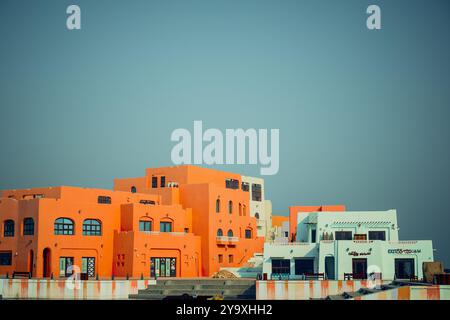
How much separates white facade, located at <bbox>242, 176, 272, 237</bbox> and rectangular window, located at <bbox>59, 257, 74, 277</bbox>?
92.7ft

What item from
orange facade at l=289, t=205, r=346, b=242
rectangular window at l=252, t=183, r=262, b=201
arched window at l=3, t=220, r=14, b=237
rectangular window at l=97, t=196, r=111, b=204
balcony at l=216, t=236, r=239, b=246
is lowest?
balcony at l=216, t=236, r=239, b=246

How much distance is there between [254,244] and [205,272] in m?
7.86

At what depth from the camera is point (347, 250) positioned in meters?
54.9

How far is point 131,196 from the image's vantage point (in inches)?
2472

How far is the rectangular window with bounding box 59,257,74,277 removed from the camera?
181 ft

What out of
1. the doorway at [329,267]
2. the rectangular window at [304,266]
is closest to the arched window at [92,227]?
the rectangular window at [304,266]

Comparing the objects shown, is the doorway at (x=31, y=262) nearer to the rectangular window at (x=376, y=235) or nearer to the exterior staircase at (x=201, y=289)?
the exterior staircase at (x=201, y=289)

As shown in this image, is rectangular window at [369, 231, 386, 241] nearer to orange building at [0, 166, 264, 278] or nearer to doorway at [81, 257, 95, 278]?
orange building at [0, 166, 264, 278]

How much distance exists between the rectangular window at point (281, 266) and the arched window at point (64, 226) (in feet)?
51.2

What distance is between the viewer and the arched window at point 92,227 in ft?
189

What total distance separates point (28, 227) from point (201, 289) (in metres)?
14.7

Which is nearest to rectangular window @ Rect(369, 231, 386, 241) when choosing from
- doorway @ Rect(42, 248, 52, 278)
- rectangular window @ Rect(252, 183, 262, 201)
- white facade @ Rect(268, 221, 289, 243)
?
white facade @ Rect(268, 221, 289, 243)
